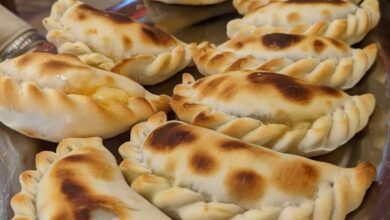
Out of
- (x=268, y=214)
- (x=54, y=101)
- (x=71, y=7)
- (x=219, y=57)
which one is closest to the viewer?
(x=268, y=214)

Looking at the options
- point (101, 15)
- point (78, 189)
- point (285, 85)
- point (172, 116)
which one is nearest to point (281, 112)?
point (285, 85)

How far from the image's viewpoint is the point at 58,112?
1.20 m

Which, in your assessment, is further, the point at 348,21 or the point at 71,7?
the point at 71,7

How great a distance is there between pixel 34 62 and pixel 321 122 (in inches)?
24.8

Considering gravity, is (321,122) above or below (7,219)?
above

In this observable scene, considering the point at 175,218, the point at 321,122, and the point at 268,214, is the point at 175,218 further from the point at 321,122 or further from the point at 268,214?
the point at 321,122

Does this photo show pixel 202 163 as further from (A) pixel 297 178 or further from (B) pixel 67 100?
(B) pixel 67 100

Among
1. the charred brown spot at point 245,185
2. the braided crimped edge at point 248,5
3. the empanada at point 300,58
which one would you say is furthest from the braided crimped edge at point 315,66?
the charred brown spot at point 245,185

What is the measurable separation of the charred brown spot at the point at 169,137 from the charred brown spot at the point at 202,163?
0.14 ft

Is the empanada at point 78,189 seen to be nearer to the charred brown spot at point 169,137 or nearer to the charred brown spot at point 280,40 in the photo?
the charred brown spot at point 169,137

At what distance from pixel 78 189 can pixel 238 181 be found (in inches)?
10.7

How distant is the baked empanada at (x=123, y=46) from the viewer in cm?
137

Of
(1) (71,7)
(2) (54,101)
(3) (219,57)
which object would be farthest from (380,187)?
(1) (71,7)

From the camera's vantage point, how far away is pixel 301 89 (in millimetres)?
1141
